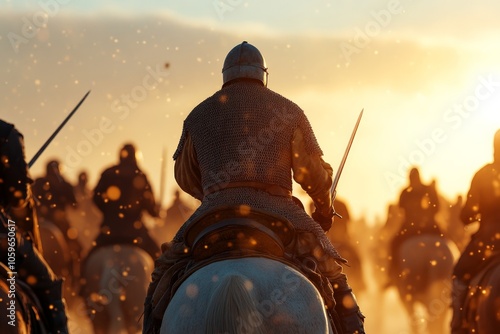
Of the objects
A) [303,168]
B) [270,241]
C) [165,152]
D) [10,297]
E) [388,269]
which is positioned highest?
[165,152]

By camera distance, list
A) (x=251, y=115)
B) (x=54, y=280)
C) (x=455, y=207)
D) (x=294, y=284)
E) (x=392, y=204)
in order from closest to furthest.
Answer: (x=294, y=284), (x=251, y=115), (x=54, y=280), (x=392, y=204), (x=455, y=207)

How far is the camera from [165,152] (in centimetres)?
3000

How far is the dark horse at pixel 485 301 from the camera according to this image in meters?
9.55

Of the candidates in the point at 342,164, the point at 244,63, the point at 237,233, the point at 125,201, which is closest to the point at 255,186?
the point at 237,233

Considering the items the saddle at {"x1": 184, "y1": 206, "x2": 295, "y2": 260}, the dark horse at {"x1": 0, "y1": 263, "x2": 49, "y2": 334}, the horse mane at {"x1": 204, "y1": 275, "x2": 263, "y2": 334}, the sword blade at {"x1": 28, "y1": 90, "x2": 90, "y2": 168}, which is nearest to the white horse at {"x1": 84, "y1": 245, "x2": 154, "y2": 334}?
the sword blade at {"x1": 28, "y1": 90, "x2": 90, "y2": 168}

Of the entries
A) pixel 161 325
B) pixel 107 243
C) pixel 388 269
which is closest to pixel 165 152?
pixel 388 269

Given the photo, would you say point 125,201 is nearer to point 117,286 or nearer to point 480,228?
point 117,286

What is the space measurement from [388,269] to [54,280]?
1024 centimetres

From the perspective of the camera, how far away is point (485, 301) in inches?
380

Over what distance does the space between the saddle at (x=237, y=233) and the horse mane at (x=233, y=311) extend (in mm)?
649

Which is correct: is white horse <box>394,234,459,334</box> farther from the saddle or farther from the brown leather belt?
the saddle

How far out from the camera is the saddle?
6.89 m

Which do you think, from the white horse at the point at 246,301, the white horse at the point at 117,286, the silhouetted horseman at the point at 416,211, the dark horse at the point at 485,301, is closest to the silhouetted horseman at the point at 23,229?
the white horse at the point at 246,301

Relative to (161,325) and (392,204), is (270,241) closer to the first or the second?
(161,325)
